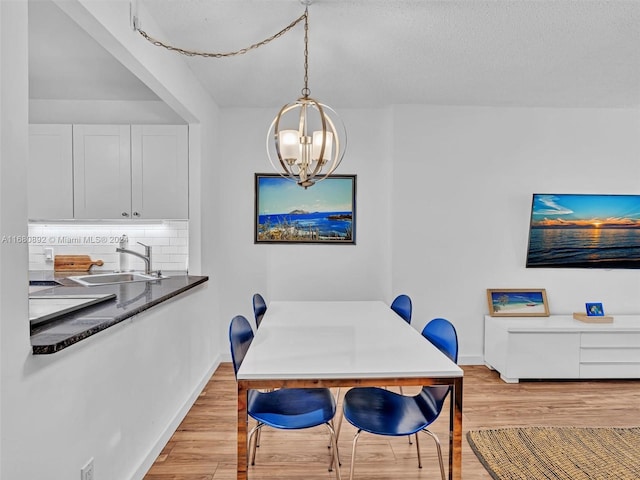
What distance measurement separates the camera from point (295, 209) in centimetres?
418

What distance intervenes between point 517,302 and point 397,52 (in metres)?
2.69

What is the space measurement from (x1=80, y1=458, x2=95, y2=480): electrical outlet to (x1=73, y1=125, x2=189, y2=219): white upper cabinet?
212cm

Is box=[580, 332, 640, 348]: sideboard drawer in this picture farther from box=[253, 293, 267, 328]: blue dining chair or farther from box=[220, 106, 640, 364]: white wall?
box=[253, 293, 267, 328]: blue dining chair

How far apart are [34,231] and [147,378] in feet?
7.03

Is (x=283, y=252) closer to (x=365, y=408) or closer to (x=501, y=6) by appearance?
(x=365, y=408)

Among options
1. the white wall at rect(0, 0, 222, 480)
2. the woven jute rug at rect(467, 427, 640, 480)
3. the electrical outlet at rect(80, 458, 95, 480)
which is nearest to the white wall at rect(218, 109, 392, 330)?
the white wall at rect(0, 0, 222, 480)

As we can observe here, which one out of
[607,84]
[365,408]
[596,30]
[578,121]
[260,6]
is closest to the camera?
[365,408]

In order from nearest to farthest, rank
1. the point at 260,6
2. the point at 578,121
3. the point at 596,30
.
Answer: the point at 260,6
the point at 596,30
the point at 578,121

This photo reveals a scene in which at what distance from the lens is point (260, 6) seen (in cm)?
226

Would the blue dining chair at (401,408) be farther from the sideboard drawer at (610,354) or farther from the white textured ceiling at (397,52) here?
the sideboard drawer at (610,354)

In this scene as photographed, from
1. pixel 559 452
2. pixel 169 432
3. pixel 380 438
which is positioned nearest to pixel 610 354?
pixel 559 452

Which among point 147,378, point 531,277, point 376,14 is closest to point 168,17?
point 376,14

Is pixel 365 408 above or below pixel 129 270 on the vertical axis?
below

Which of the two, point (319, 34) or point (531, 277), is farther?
point (531, 277)
